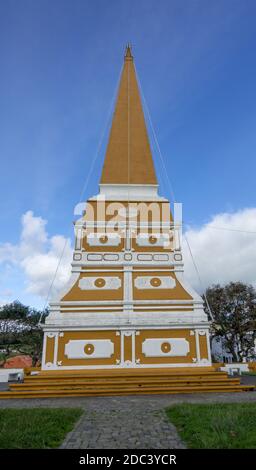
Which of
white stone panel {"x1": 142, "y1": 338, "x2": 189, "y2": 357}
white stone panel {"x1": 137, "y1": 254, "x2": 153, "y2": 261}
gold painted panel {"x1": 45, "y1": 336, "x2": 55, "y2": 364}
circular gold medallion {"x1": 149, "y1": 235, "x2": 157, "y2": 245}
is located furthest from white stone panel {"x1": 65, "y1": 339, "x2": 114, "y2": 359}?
circular gold medallion {"x1": 149, "y1": 235, "x2": 157, "y2": 245}

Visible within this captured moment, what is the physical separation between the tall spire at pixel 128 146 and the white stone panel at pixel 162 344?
292 inches

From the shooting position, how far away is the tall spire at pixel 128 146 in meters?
15.7

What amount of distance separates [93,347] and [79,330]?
31.2 inches

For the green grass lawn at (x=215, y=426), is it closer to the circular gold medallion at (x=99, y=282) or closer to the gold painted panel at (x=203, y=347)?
the gold painted panel at (x=203, y=347)

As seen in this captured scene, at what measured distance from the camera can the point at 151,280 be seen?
1316cm

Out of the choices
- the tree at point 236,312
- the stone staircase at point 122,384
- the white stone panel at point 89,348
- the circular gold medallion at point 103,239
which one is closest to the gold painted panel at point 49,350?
the white stone panel at point 89,348

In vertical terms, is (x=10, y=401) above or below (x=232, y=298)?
below

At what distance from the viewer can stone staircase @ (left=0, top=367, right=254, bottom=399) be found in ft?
32.1

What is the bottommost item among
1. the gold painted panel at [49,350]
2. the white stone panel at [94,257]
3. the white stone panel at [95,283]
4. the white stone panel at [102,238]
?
the gold painted panel at [49,350]

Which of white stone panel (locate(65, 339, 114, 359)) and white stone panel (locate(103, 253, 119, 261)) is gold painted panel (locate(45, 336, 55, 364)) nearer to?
white stone panel (locate(65, 339, 114, 359))

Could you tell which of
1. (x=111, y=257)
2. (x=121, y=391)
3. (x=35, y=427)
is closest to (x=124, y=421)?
(x=35, y=427)

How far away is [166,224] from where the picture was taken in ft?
47.6
